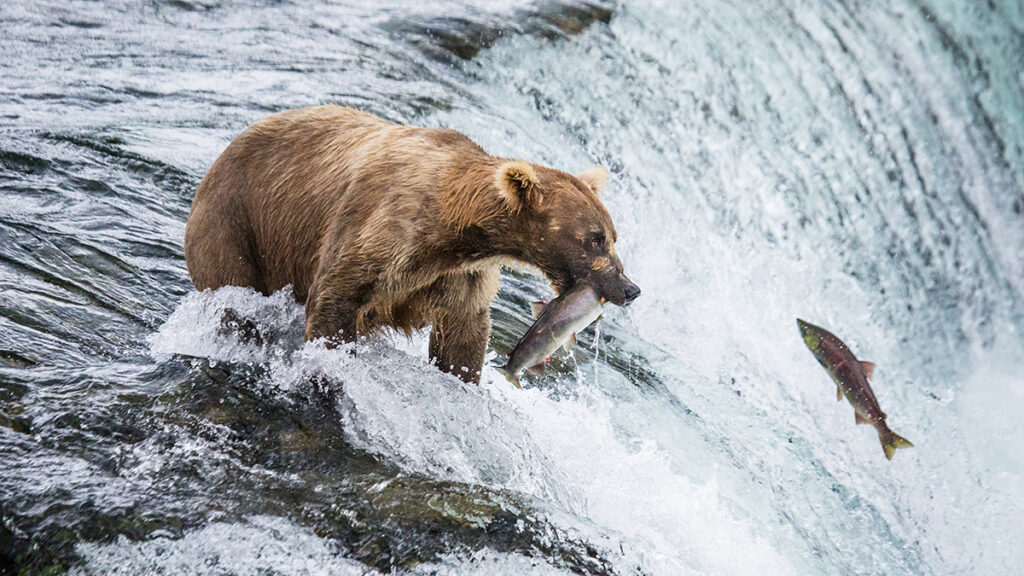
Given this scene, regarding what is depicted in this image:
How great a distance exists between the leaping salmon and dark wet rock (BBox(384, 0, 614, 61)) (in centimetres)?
526

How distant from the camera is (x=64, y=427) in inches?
128

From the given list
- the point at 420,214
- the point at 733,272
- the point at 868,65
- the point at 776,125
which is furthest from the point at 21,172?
the point at 868,65

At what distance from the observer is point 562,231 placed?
3.94 m

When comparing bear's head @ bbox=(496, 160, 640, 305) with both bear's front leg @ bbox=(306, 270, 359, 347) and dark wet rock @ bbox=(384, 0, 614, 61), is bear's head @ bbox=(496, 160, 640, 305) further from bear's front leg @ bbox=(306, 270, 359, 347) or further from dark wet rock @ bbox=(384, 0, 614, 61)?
dark wet rock @ bbox=(384, 0, 614, 61)

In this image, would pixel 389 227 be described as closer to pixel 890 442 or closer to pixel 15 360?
pixel 15 360

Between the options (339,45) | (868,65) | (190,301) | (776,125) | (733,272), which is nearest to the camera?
(190,301)

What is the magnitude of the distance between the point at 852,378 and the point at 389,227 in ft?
10.2

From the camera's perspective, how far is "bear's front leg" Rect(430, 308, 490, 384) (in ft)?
14.4

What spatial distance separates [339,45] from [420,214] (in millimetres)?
5932

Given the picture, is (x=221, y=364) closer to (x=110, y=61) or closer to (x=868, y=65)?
(x=110, y=61)

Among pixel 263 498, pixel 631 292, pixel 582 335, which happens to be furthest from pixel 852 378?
pixel 263 498

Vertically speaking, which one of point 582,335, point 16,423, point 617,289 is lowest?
point 582,335

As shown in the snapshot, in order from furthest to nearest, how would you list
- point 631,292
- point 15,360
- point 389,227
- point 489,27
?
point 489,27 < point 389,227 < point 631,292 < point 15,360

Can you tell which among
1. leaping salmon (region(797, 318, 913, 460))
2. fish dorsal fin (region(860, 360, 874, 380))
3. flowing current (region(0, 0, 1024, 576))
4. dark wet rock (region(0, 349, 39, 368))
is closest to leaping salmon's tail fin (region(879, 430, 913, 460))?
leaping salmon (region(797, 318, 913, 460))
